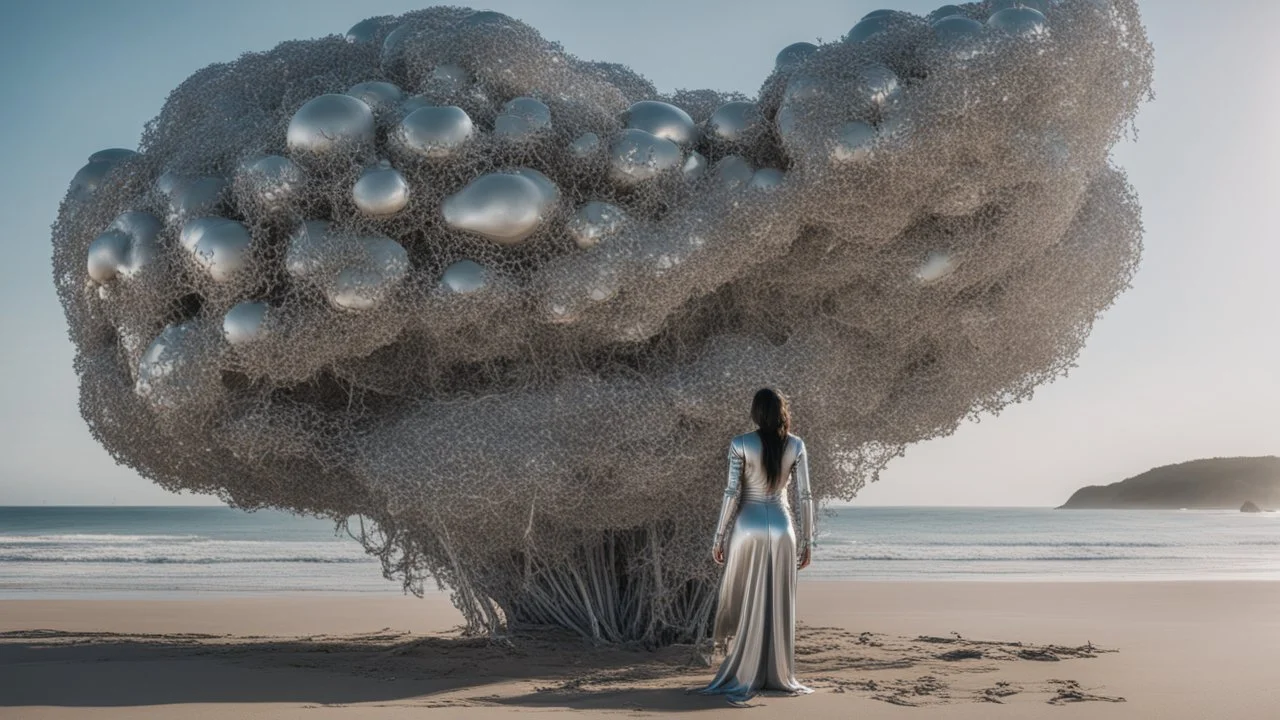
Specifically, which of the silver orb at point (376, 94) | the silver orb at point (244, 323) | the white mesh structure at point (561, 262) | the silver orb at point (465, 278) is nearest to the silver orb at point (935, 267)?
the white mesh structure at point (561, 262)

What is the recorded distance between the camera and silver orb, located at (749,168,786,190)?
6.86 meters

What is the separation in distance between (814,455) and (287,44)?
189 inches

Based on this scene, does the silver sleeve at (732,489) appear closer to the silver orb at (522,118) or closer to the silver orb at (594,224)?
the silver orb at (594,224)

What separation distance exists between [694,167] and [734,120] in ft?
1.52

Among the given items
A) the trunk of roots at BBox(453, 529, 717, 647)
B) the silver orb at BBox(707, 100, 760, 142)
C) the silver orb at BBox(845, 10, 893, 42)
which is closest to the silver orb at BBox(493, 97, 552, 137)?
the silver orb at BBox(707, 100, 760, 142)

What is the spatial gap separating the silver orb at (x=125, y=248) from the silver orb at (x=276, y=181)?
847 millimetres

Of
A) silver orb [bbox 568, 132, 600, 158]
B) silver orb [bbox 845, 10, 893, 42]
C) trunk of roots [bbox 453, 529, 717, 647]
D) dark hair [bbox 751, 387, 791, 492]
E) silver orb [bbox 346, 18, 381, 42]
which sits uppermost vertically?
silver orb [bbox 346, 18, 381, 42]

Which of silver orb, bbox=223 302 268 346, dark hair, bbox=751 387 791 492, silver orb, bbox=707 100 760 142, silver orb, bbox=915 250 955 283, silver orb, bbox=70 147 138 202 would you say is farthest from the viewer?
silver orb, bbox=70 147 138 202

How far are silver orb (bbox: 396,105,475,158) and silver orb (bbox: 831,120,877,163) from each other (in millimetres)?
2226

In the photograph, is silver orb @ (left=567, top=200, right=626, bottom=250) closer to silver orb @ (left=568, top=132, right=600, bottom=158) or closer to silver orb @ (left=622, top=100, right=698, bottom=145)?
silver orb @ (left=568, top=132, right=600, bottom=158)

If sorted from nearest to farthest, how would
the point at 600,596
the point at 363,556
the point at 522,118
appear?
the point at 522,118
the point at 600,596
the point at 363,556

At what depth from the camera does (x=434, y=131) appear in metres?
6.60

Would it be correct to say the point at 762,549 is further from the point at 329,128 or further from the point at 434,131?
the point at 329,128

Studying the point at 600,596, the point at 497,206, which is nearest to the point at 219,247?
the point at 497,206
